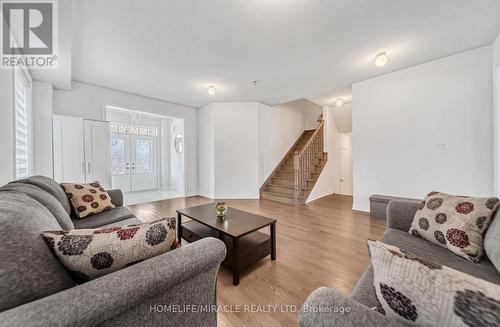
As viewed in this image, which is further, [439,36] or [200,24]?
[439,36]

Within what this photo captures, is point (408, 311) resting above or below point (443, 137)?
below

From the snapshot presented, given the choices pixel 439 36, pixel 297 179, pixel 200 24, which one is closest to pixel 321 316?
pixel 200 24

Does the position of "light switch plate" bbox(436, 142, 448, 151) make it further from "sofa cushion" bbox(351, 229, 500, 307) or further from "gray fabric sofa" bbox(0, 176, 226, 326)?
"gray fabric sofa" bbox(0, 176, 226, 326)

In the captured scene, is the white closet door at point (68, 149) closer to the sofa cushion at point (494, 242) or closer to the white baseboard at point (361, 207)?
the sofa cushion at point (494, 242)

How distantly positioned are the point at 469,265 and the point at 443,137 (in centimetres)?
266

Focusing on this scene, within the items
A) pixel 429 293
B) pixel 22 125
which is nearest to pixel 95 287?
pixel 429 293

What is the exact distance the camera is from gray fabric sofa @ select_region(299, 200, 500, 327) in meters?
0.54

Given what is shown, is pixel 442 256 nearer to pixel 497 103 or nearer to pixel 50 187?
pixel 497 103

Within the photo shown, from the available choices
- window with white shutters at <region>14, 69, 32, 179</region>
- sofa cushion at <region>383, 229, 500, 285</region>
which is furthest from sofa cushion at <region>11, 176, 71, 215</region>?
sofa cushion at <region>383, 229, 500, 285</region>

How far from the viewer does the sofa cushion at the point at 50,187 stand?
1.53 metres

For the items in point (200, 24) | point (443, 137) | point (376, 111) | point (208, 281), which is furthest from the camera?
point (376, 111)

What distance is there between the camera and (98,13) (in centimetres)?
193

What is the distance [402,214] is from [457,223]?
0.43 metres

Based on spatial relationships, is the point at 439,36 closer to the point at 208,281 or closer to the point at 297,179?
the point at 297,179
